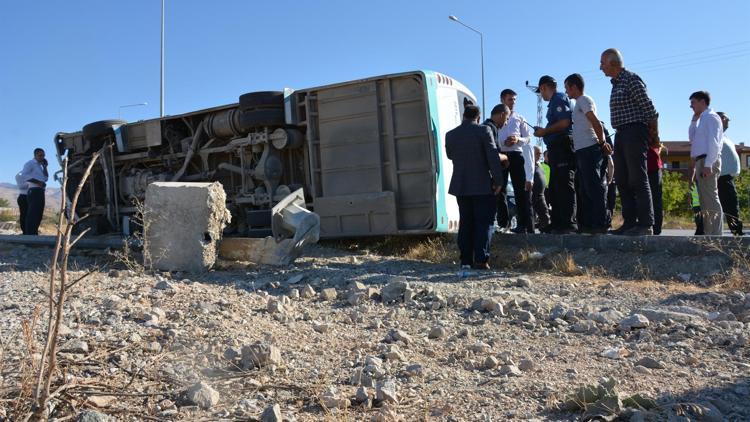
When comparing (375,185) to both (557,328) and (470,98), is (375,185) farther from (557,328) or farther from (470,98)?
(557,328)

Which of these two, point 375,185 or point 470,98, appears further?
point 470,98

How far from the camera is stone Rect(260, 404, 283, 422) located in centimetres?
261

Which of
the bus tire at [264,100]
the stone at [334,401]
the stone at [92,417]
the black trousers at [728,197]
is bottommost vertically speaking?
the stone at [334,401]

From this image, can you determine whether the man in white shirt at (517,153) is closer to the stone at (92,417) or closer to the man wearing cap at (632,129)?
the man wearing cap at (632,129)

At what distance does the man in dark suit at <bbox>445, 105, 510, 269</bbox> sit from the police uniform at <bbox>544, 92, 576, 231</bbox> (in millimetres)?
1003

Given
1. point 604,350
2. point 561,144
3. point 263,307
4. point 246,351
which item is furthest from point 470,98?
point 246,351

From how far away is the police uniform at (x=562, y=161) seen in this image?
23.3 feet

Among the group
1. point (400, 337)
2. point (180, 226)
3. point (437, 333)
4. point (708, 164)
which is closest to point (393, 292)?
point (437, 333)

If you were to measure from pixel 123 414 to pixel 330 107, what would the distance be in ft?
20.9

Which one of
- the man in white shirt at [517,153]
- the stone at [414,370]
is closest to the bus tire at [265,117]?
the man in white shirt at [517,153]

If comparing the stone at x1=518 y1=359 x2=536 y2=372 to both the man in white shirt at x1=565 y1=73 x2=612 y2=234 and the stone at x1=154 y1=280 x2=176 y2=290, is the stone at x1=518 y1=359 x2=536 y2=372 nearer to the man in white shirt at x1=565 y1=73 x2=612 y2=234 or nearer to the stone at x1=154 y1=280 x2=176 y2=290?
the stone at x1=154 y1=280 x2=176 y2=290

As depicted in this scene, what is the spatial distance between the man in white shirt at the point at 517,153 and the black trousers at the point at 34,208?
28.2 ft

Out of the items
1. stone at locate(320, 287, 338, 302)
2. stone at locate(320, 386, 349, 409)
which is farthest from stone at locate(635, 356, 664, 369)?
stone at locate(320, 287, 338, 302)

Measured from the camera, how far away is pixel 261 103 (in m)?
8.92
